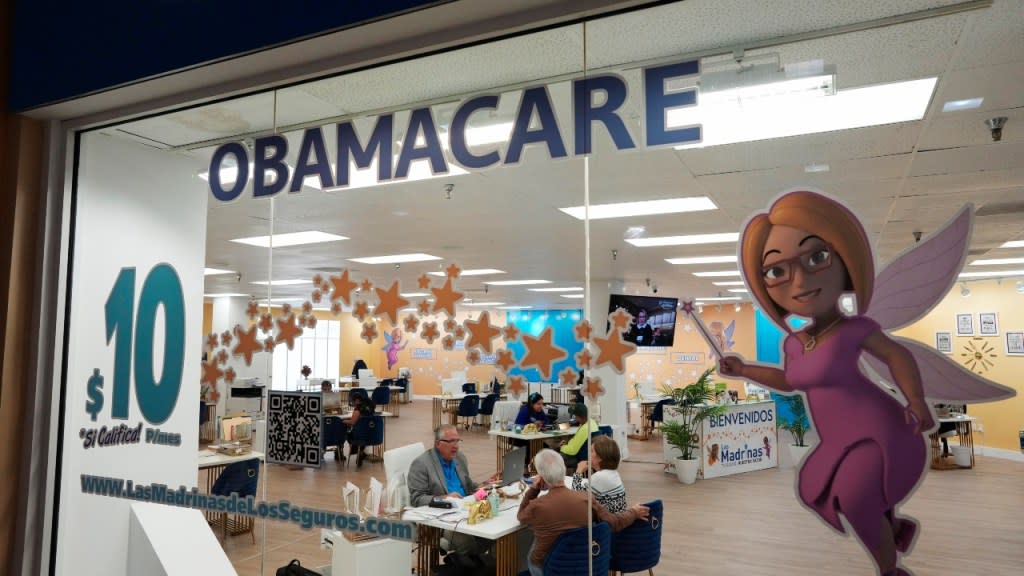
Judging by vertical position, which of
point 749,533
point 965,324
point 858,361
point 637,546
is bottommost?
point 749,533

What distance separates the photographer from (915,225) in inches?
61.7

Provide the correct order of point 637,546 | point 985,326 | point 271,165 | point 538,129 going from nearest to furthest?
point 985,326 < point 538,129 < point 271,165 < point 637,546

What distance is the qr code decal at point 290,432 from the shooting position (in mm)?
2832

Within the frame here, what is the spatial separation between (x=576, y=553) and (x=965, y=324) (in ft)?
5.94

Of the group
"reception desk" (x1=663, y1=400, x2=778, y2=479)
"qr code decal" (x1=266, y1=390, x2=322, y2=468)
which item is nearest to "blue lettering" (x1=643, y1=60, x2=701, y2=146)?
"qr code decal" (x1=266, y1=390, x2=322, y2=468)

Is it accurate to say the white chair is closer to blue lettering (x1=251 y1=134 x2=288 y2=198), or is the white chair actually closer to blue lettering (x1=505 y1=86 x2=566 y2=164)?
blue lettering (x1=251 y1=134 x2=288 y2=198)

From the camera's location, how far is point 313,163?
251 cm

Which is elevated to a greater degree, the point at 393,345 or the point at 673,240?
the point at 673,240

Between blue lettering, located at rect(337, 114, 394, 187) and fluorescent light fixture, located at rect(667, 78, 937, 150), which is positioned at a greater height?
fluorescent light fixture, located at rect(667, 78, 937, 150)

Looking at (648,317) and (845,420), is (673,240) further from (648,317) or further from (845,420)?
(845,420)

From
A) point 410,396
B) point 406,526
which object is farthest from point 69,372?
point 410,396

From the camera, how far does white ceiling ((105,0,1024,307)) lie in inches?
75.0

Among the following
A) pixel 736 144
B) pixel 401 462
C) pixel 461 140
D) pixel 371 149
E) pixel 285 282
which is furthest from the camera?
pixel 401 462

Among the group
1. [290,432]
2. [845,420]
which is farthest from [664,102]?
[290,432]
